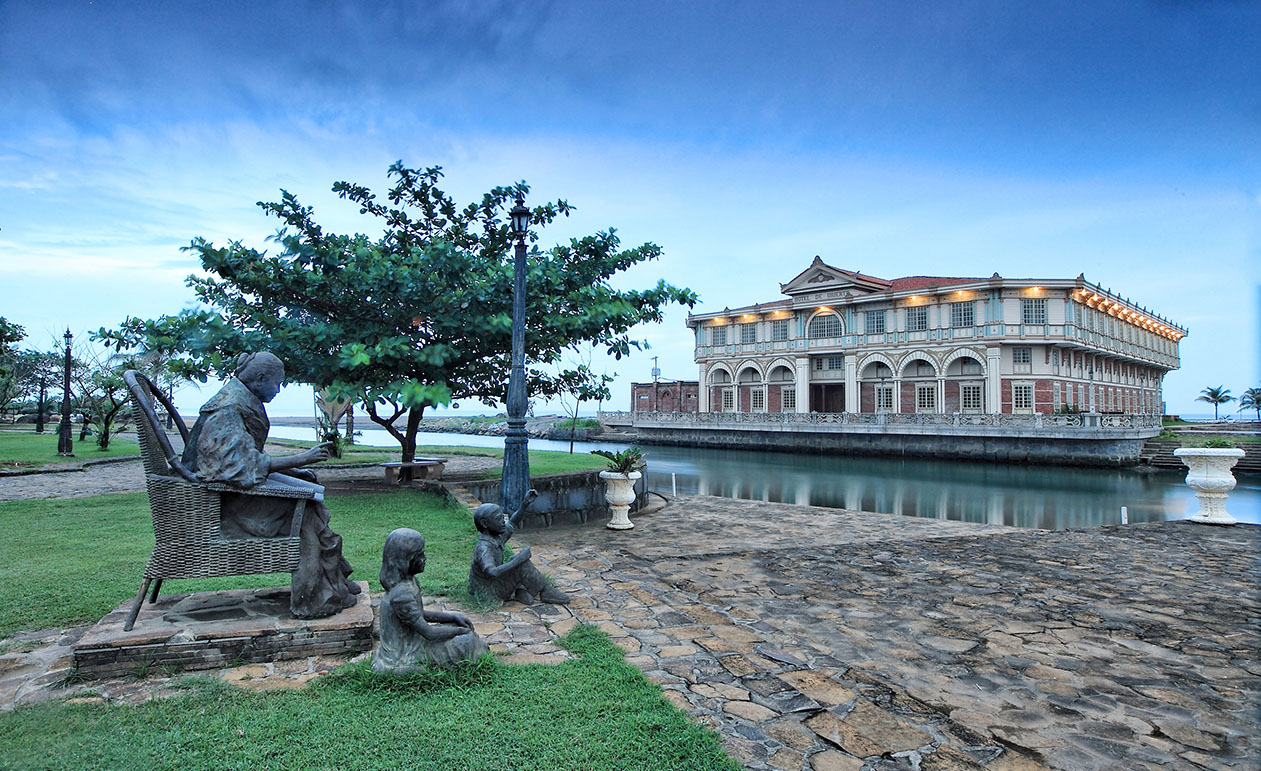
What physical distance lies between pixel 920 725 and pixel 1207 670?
221 cm

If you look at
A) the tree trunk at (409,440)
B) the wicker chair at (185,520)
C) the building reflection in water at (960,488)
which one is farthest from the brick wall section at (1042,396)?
the wicker chair at (185,520)

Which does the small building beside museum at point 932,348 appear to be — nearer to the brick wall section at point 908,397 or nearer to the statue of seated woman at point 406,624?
the brick wall section at point 908,397

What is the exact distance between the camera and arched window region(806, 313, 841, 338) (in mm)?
43812

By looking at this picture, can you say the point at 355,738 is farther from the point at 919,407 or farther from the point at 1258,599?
the point at 919,407

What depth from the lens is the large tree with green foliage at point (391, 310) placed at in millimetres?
8875

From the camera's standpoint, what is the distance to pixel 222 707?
2.85 meters

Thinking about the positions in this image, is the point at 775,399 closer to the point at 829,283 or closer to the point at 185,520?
the point at 829,283

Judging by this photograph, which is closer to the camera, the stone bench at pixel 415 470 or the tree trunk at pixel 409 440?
the tree trunk at pixel 409 440

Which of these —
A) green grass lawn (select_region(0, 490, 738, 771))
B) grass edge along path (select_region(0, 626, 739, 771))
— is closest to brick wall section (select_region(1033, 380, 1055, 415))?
green grass lawn (select_region(0, 490, 738, 771))

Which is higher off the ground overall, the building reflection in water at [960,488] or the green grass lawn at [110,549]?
the green grass lawn at [110,549]

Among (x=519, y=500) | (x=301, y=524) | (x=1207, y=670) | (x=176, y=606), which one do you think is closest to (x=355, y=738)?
(x=301, y=524)

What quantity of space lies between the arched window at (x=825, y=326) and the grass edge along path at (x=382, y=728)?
43118 millimetres

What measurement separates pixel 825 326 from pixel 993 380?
10.9m

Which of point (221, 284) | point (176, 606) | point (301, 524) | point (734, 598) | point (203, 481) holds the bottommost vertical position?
point (734, 598)
